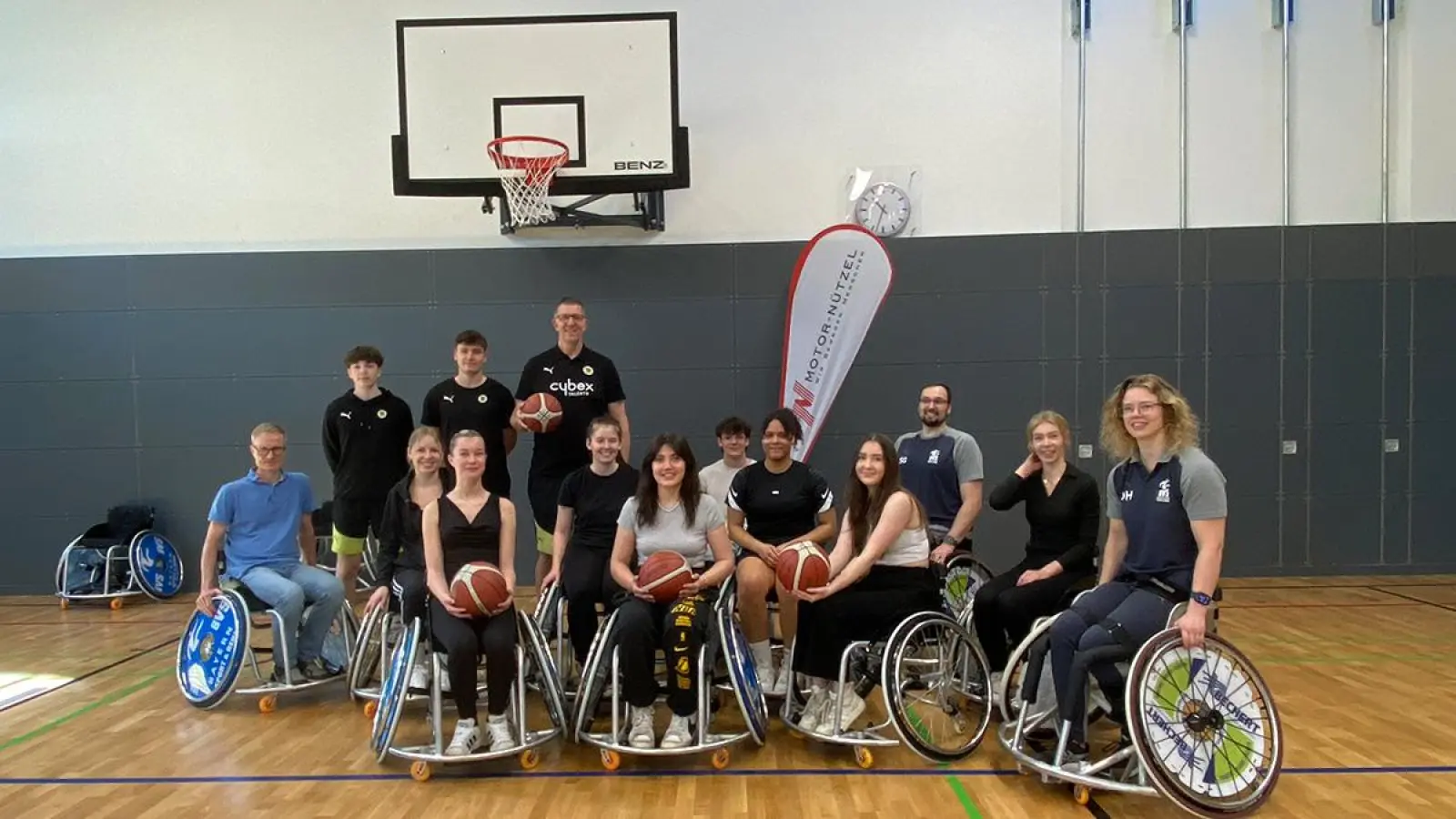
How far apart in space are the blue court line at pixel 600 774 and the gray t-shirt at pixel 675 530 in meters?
0.72

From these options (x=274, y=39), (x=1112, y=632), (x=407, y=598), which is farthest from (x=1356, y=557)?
(x=274, y=39)

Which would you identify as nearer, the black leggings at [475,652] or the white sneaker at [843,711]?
the black leggings at [475,652]

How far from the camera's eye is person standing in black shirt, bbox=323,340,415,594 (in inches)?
172

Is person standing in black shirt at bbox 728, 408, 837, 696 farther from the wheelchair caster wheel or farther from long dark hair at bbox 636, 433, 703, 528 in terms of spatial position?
the wheelchair caster wheel

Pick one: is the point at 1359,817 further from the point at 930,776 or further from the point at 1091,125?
the point at 1091,125

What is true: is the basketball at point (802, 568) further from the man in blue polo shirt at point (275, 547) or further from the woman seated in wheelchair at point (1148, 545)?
the man in blue polo shirt at point (275, 547)

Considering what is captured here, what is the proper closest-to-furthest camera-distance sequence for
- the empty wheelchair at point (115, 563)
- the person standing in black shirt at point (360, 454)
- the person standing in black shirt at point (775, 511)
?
the person standing in black shirt at point (775, 511)
the person standing in black shirt at point (360, 454)
the empty wheelchair at point (115, 563)

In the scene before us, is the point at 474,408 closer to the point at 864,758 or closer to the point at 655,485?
the point at 655,485

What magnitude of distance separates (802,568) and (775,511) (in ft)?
1.85

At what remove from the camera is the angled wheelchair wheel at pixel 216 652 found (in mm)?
3715

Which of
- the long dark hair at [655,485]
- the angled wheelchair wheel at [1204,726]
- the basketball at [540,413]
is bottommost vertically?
the angled wheelchair wheel at [1204,726]

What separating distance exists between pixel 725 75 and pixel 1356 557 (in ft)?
17.1

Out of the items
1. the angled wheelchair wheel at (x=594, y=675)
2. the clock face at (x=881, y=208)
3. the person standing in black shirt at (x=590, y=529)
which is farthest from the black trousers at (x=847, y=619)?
the clock face at (x=881, y=208)

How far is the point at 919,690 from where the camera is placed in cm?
363
